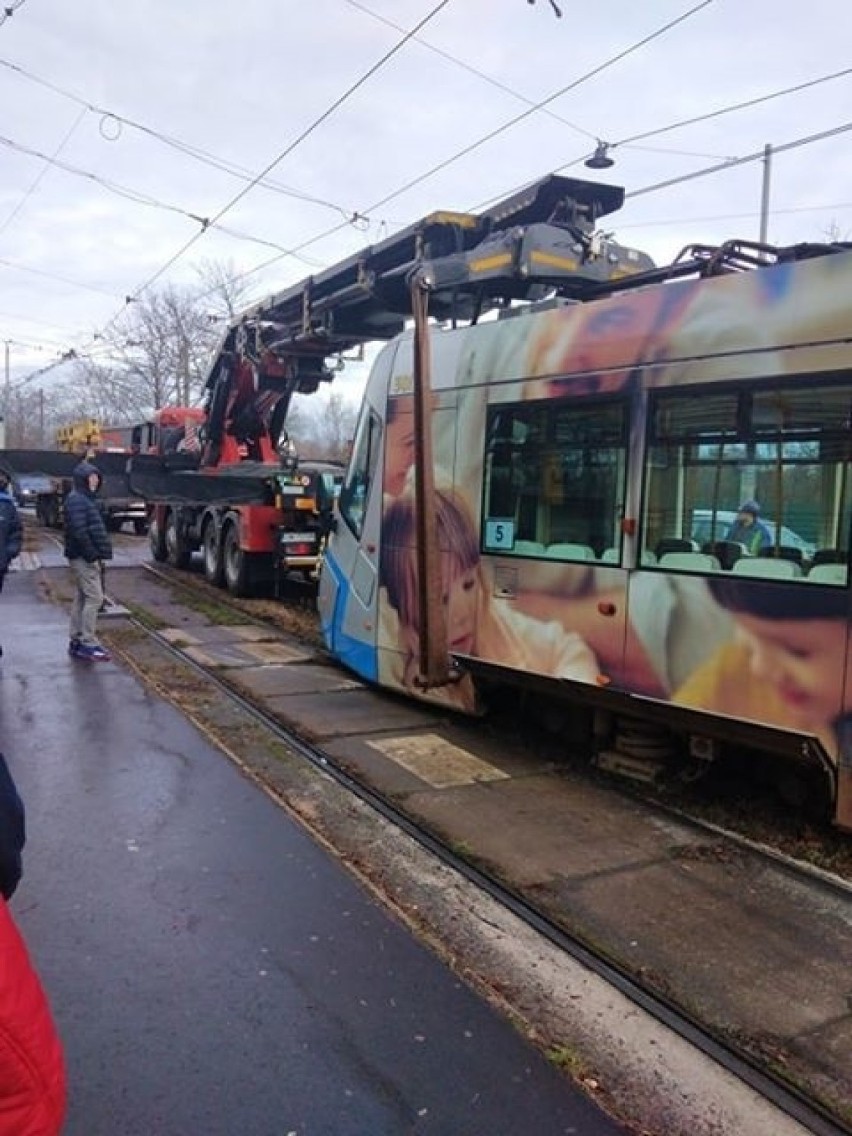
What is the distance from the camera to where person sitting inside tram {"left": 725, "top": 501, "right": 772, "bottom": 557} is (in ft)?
15.8

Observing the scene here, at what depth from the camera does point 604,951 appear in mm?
3711

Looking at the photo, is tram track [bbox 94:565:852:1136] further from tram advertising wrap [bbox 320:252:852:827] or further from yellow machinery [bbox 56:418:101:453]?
yellow machinery [bbox 56:418:101:453]

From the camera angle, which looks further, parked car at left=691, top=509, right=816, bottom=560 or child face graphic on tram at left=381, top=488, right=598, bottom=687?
child face graphic on tram at left=381, top=488, right=598, bottom=687

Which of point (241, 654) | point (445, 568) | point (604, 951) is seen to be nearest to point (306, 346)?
point (241, 654)

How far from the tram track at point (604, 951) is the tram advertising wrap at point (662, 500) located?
58 cm

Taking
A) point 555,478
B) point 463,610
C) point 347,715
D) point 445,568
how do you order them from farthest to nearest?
point 347,715, point 445,568, point 463,610, point 555,478

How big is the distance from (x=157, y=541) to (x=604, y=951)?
53.1ft

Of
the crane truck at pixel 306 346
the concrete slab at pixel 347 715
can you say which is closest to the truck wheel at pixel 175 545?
the crane truck at pixel 306 346

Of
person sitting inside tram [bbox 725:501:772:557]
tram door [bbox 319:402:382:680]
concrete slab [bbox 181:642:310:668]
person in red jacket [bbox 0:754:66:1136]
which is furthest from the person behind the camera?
concrete slab [bbox 181:642:310:668]

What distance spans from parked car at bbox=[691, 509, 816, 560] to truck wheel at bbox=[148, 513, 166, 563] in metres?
14.7

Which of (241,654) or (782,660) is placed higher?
(782,660)

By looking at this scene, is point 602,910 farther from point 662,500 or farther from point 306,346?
point 306,346

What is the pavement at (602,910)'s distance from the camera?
302 centimetres

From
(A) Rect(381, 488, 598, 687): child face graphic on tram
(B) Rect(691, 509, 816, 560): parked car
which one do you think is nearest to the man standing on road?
(A) Rect(381, 488, 598, 687): child face graphic on tram
